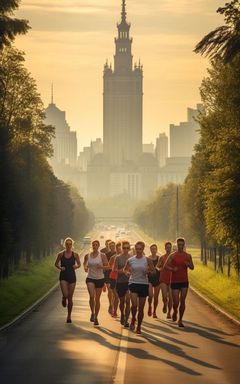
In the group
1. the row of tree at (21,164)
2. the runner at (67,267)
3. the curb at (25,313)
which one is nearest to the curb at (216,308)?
the runner at (67,267)

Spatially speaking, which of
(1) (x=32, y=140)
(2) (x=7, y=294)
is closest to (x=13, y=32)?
(2) (x=7, y=294)

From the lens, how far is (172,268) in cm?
2986

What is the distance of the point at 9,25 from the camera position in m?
34.7

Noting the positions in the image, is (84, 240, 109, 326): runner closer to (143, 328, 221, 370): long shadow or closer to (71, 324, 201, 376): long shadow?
(71, 324, 201, 376): long shadow

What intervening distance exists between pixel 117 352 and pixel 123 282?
754 cm

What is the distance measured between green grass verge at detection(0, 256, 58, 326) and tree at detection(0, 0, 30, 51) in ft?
25.9

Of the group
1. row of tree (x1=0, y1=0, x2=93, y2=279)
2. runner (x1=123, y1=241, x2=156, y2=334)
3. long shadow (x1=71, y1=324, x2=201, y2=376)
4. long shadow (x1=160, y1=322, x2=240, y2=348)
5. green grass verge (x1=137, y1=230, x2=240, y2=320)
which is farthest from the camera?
row of tree (x1=0, y1=0, x2=93, y2=279)

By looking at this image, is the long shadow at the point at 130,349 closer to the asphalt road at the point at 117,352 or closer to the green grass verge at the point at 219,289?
the asphalt road at the point at 117,352

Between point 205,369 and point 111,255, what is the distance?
46.0 ft

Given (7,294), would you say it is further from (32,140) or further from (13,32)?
(32,140)

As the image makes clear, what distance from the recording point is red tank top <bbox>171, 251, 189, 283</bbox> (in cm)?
2981

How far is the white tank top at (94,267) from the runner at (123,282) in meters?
0.60

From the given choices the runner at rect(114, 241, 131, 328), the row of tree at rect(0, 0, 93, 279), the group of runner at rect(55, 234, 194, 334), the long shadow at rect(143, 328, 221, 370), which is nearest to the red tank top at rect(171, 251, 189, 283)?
the group of runner at rect(55, 234, 194, 334)

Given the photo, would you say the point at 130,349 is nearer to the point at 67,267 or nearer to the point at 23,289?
the point at 67,267
